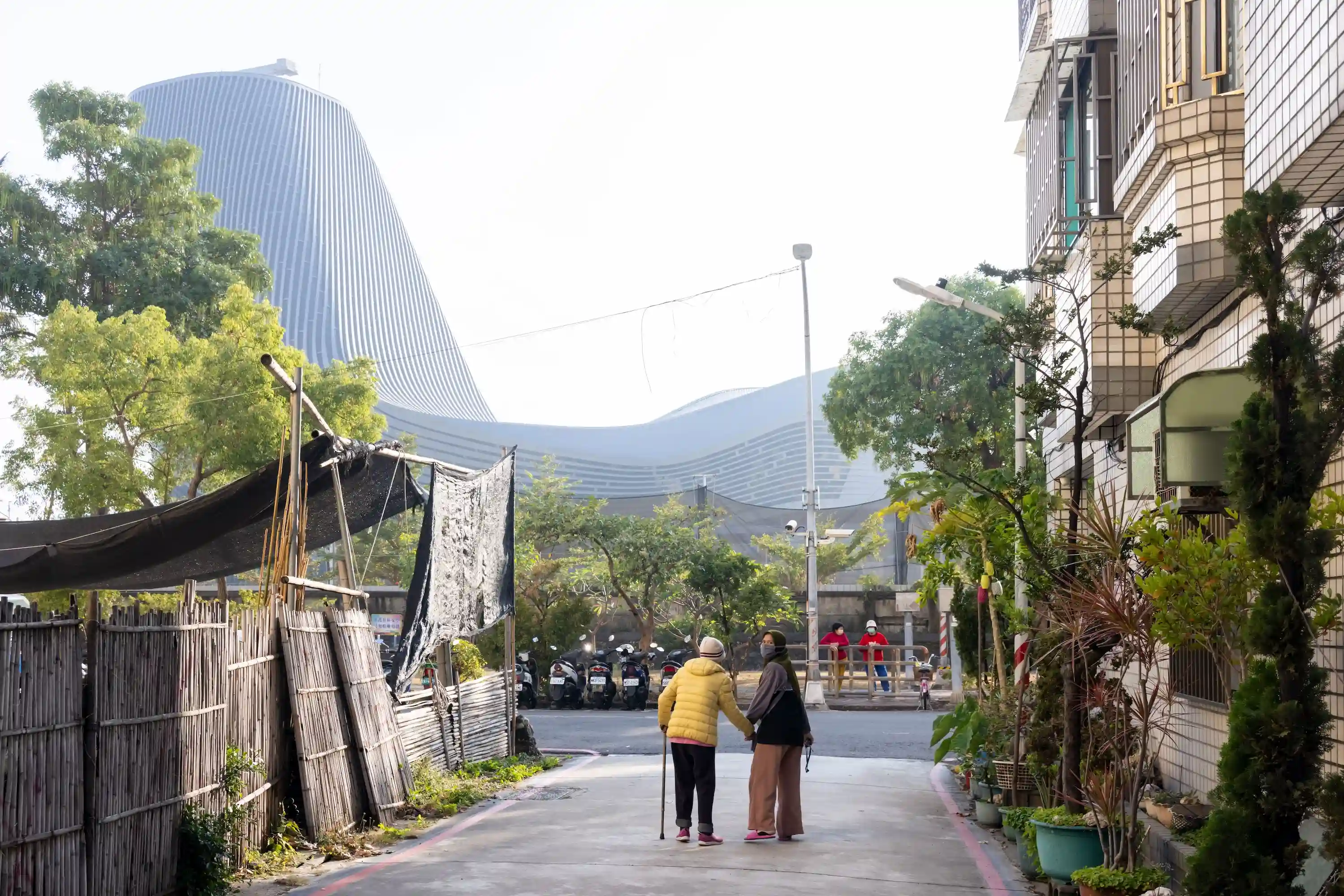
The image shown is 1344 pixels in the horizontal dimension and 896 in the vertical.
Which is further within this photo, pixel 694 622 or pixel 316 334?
pixel 316 334

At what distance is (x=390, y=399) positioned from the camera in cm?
9294

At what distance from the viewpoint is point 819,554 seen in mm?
51594

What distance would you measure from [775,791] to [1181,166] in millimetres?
5655

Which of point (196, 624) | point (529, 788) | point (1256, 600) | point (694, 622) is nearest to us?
point (1256, 600)

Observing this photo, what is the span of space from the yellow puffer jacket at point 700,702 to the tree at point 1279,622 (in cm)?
567

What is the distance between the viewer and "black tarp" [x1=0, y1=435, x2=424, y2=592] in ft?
41.5

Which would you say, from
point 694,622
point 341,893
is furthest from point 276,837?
point 694,622

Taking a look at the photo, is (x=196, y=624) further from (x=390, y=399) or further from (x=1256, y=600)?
(x=390, y=399)

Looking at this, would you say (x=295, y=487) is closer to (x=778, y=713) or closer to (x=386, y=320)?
(x=778, y=713)

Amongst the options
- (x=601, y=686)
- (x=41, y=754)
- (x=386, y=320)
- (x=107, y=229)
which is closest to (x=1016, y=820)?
(x=41, y=754)

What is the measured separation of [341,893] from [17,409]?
830 inches

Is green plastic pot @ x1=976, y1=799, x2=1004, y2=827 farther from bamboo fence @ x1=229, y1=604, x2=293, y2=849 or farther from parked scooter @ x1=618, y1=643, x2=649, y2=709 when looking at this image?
parked scooter @ x1=618, y1=643, x2=649, y2=709

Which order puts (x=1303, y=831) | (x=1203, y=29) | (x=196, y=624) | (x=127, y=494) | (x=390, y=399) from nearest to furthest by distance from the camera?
(x=1303, y=831), (x=196, y=624), (x=1203, y=29), (x=127, y=494), (x=390, y=399)

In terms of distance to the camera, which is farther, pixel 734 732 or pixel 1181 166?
pixel 734 732
